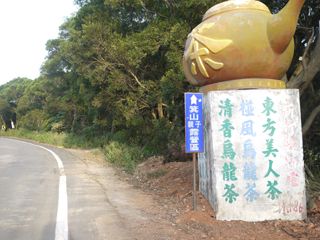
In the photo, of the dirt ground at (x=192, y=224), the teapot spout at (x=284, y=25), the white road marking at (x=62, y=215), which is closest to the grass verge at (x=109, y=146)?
the white road marking at (x=62, y=215)

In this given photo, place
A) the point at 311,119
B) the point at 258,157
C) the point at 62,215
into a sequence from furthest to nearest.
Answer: the point at 311,119 < the point at 62,215 < the point at 258,157

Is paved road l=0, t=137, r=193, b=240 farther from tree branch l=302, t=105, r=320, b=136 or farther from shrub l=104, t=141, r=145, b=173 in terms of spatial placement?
tree branch l=302, t=105, r=320, b=136

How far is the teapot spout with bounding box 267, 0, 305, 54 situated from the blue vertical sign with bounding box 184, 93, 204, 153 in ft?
5.09

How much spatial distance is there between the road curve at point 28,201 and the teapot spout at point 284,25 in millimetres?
4747

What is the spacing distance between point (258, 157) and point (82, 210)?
3.44 m

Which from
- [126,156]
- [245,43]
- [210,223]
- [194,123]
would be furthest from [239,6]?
[126,156]

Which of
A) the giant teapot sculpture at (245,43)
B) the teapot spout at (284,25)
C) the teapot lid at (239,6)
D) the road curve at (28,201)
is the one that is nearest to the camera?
the road curve at (28,201)

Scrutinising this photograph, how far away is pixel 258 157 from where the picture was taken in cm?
746

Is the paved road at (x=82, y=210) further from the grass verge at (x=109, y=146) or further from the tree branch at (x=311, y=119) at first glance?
the tree branch at (x=311, y=119)

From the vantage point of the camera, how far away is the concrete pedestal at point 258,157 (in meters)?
7.46

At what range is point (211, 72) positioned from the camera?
8.05 meters

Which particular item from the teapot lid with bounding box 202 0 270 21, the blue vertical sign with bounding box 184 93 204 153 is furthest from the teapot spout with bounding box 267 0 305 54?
the blue vertical sign with bounding box 184 93 204 153

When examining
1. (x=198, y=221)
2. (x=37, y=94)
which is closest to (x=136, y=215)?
(x=198, y=221)

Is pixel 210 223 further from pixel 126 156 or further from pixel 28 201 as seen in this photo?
pixel 126 156
